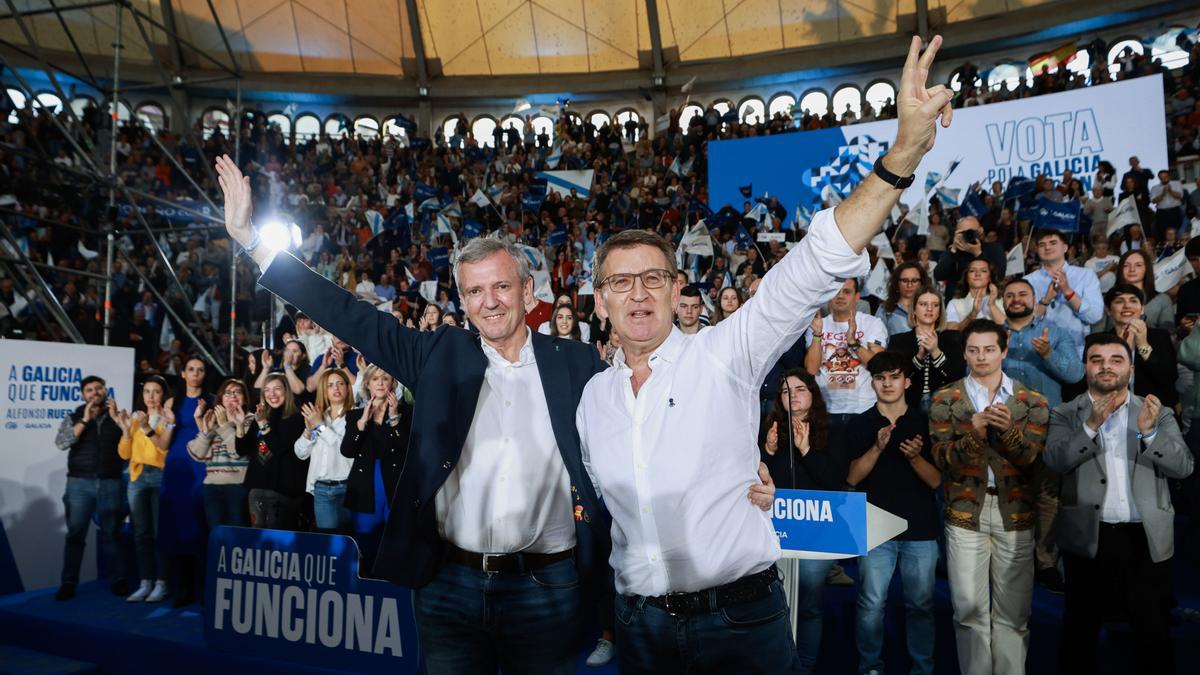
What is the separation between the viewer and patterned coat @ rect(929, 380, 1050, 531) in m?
3.88

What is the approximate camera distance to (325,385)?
5.73 metres

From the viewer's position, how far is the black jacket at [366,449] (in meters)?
5.07

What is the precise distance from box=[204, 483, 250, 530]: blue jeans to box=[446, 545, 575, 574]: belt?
414 centimetres

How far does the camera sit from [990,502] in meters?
3.92

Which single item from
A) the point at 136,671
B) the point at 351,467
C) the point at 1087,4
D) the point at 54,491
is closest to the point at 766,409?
the point at 351,467

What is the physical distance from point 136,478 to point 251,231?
4931 millimetres

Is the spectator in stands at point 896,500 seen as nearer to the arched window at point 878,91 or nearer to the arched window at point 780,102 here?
the arched window at point 878,91

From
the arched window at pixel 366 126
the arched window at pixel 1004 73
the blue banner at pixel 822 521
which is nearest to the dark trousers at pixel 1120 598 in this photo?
the blue banner at pixel 822 521

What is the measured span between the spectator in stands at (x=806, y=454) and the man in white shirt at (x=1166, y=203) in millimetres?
7106

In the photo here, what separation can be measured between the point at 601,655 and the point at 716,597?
271 centimetres

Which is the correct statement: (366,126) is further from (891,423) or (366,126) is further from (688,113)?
(891,423)

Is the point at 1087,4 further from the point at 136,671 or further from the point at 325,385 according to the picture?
the point at 136,671

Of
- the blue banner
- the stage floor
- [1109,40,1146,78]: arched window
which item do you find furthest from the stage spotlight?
[1109,40,1146,78]: arched window

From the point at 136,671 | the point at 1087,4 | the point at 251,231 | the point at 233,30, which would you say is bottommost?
the point at 136,671
